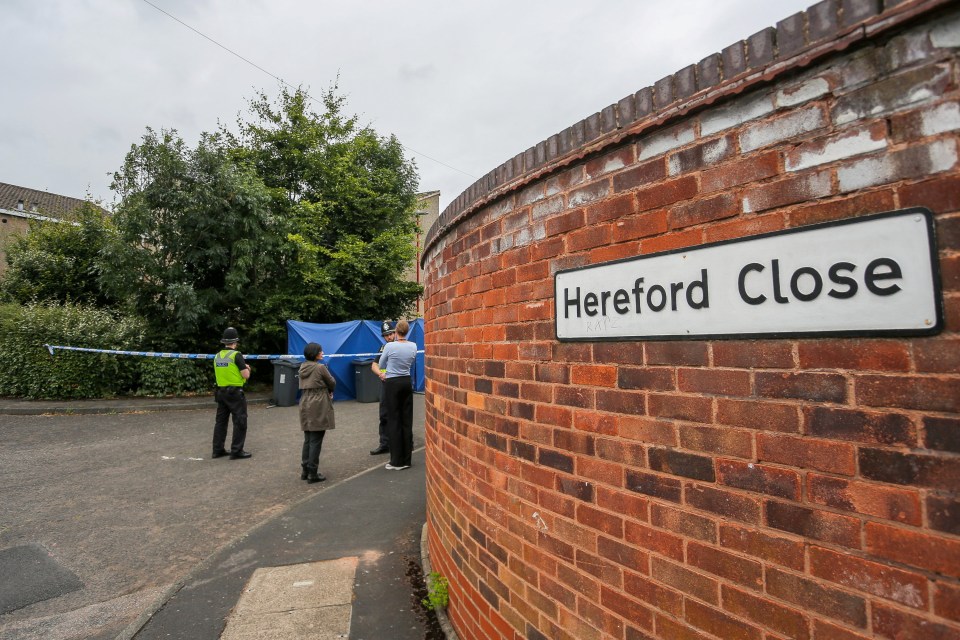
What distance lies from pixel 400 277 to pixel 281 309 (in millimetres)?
5412

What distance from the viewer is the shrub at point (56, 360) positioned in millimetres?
10875

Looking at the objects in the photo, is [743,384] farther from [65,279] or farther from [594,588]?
[65,279]

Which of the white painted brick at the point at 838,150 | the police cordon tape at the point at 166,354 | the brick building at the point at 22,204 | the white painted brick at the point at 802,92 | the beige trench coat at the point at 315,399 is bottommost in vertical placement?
the beige trench coat at the point at 315,399

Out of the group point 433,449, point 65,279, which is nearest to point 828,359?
point 433,449

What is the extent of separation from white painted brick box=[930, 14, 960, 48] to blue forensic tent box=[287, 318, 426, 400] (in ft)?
36.9

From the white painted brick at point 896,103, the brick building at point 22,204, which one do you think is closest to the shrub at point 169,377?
the white painted brick at point 896,103

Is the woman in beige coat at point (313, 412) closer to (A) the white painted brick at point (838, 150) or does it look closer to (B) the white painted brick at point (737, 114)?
(B) the white painted brick at point (737, 114)

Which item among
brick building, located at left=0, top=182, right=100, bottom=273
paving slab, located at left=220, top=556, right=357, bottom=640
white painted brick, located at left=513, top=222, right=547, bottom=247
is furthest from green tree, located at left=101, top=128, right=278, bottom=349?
brick building, located at left=0, top=182, right=100, bottom=273

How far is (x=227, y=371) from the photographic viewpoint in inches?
262

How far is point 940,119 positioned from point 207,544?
5.14m

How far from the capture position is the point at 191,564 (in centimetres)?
382

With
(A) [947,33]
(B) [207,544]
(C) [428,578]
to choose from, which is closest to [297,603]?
(C) [428,578]

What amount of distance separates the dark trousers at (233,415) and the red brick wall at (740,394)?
571 centimetres

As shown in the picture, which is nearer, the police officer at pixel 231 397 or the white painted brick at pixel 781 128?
the white painted brick at pixel 781 128
